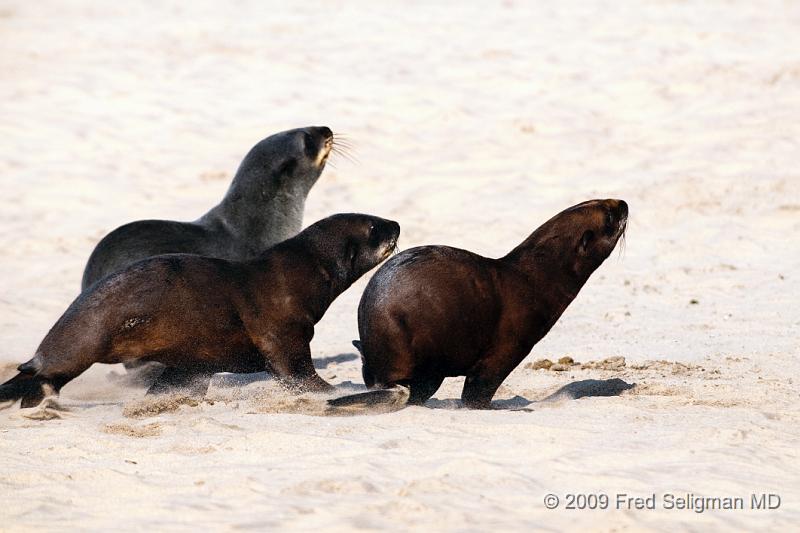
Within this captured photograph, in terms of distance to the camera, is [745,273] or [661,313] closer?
[661,313]

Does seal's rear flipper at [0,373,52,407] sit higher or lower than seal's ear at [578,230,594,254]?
lower

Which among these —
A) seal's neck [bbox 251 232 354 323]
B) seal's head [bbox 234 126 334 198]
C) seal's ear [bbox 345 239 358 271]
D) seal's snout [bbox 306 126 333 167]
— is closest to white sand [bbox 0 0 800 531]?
seal's neck [bbox 251 232 354 323]

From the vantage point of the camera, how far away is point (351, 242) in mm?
6965

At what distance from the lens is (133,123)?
14000 mm

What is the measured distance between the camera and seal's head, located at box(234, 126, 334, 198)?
881 cm

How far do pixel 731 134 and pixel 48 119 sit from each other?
7008mm

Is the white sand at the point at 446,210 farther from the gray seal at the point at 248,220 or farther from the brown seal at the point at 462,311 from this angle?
the gray seal at the point at 248,220

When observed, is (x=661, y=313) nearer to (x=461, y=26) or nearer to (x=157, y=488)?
(x=157, y=488)

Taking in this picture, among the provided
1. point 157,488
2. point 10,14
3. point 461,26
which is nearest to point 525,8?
point 461,26

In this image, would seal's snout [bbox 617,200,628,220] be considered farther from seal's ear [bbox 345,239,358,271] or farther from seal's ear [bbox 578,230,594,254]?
seal's ear [bbox 345,239,358,271]

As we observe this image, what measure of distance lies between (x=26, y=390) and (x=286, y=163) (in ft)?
10.3

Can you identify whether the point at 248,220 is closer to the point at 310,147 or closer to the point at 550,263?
the point at 310,147

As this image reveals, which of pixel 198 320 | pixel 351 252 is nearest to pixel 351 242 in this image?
pixel 351 252

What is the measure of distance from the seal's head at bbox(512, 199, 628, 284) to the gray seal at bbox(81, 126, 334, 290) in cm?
228
